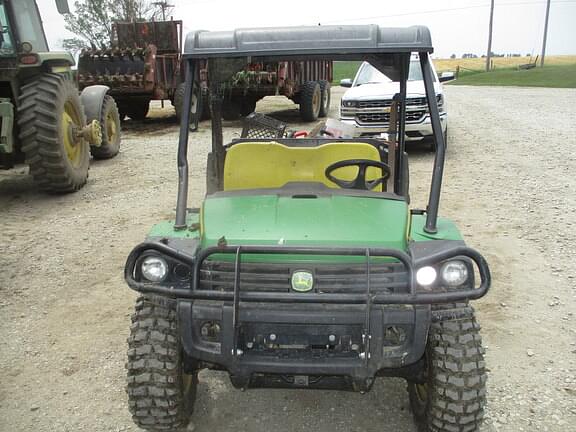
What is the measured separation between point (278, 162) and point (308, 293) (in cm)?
118

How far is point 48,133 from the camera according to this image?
21.8 feet

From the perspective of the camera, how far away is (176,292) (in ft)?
7.91

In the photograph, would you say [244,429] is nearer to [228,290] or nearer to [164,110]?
[228,290]

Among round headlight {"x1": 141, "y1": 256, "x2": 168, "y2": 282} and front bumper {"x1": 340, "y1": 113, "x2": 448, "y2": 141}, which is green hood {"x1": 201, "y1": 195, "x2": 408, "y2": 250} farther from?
front bumper {"x1": 340, "y1": 113, "x2": 448, "y2": 141}

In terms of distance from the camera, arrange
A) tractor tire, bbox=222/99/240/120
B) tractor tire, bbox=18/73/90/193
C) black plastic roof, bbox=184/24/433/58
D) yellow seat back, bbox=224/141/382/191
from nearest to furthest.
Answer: black plastic roof, bbox=184/24/433/58, yellow seat back, bbox=224/141/382/191, tractor tire, bbox=18/73/90/193, tractor tire, bbox=222/99/240/120

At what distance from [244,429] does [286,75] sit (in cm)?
1061

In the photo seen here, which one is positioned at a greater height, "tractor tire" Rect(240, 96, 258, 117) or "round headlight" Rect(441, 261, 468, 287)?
"round headlight" Rect(441, 261, 468, 287)

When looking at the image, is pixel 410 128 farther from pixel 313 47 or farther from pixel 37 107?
pixel 313 47

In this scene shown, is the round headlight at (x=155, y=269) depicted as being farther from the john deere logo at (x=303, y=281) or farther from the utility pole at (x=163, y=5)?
the utility pole at (x=163, y=5)

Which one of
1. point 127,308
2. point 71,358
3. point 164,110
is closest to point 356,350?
point 71,358

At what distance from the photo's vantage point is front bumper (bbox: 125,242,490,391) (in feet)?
7.71

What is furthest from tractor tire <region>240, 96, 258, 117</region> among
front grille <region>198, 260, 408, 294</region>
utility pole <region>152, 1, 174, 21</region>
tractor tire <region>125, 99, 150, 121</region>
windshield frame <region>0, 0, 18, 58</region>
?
utility pole <region>152, 1, 174, 21</region>

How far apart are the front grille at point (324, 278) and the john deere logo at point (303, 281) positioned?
0.07 ft

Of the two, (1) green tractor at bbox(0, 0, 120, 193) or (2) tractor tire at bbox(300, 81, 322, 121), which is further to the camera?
(2) tractor tire at bbox(300, 81, 322, 121)
